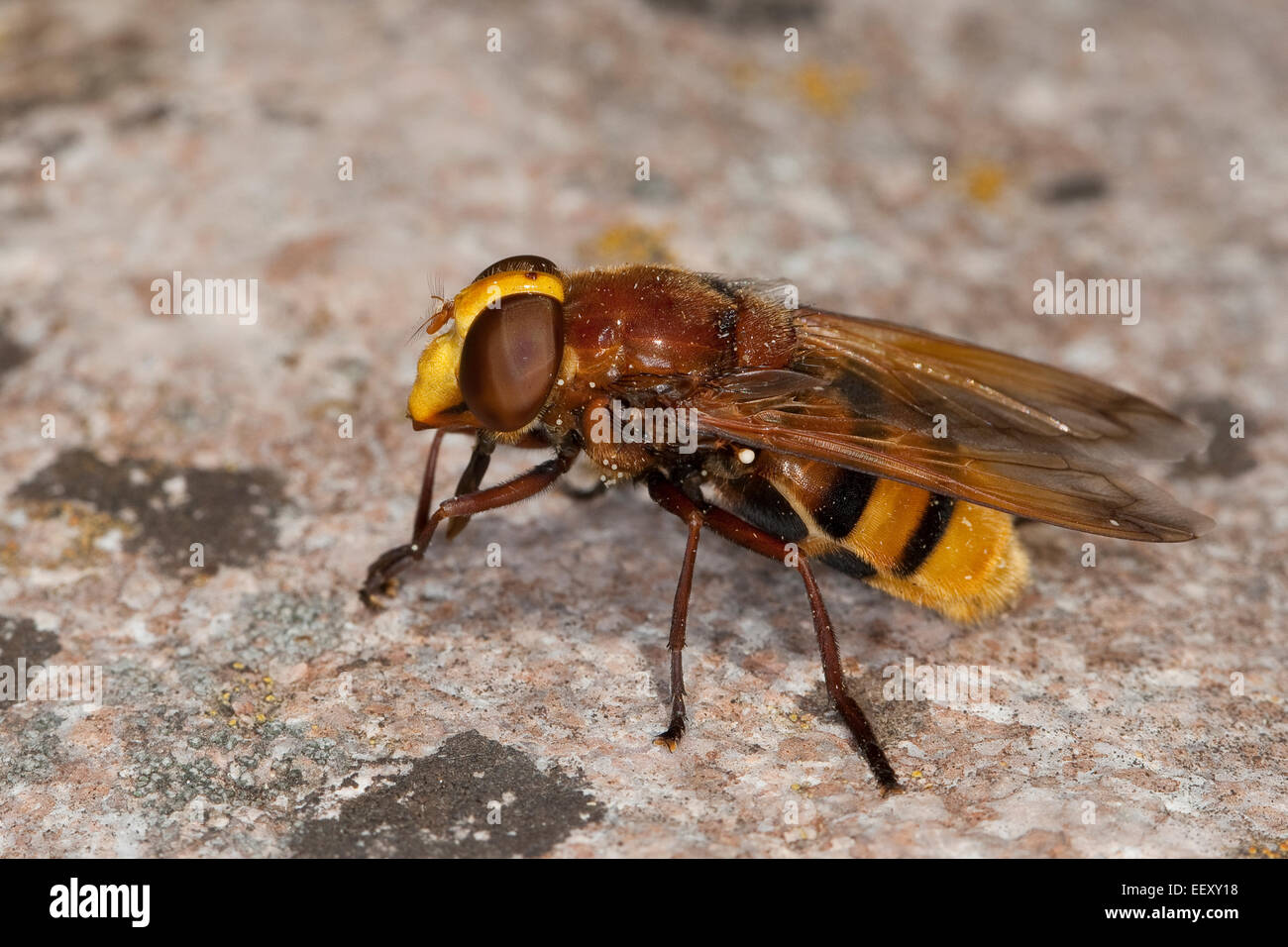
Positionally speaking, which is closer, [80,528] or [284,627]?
[284,627]

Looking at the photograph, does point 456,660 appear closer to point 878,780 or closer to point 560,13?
point 878,780


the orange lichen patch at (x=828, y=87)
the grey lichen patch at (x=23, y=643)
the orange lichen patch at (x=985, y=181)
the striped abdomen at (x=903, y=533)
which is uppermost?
the orange lichen patch at (x=828, y=87)

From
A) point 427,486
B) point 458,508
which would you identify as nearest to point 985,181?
point 427,486

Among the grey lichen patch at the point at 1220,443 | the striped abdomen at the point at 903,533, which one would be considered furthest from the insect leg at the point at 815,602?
the grey lichen patch at the point at 1220,443

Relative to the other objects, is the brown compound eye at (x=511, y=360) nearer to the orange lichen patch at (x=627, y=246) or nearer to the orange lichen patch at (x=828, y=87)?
the orange lichen patch at (x=627, y=246)

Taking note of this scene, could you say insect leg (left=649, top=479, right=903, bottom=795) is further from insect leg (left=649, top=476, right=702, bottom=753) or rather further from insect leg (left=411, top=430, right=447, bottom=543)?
insect leg (left=411, top=430, right=447, bottom=543)

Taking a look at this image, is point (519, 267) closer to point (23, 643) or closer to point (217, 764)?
point (217, 764)

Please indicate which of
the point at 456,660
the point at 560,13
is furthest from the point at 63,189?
the point at 456,660
